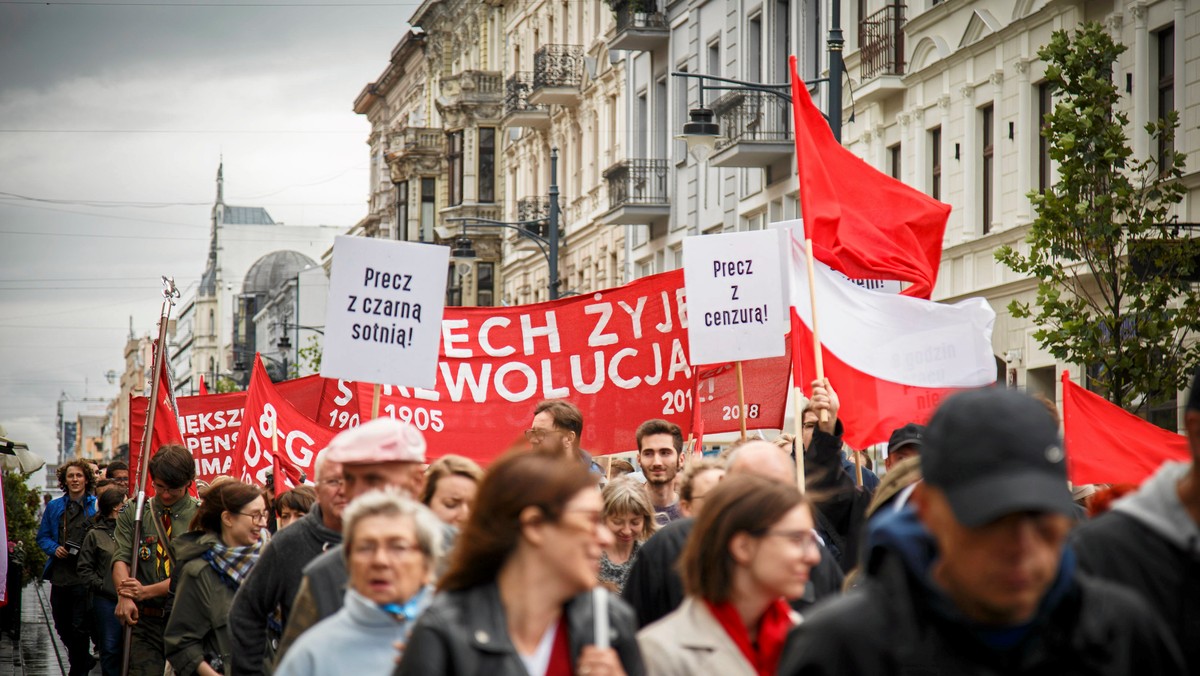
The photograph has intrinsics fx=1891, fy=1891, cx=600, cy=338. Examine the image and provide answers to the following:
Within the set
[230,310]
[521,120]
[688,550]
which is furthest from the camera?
[230,310]

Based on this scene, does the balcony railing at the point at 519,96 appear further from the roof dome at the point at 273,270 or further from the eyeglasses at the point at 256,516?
the roof dome at the point at 273,270

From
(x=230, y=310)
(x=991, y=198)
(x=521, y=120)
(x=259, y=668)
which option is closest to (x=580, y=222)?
(x=521, y=120)

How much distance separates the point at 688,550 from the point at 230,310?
15429 cm

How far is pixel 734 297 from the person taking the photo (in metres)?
10.8

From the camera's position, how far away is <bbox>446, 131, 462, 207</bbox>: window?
6389 cm

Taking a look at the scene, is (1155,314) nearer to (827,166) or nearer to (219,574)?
(827,166)

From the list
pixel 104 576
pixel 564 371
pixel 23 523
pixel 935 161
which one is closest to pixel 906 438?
pixel 564 371

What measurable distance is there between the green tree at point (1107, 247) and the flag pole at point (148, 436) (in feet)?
24.1

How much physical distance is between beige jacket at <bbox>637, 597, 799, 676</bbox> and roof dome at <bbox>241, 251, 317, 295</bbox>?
133182 mm

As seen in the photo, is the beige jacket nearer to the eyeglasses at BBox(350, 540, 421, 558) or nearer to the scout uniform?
the eyeglasses at BBox(350, 540, 421, 558)

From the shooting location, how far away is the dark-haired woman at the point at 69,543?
16047 millimetres

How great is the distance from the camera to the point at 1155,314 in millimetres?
15969

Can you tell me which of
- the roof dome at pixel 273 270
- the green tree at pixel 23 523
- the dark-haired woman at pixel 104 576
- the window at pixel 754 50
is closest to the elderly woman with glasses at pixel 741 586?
the dark-haired woman at pixel 104 576

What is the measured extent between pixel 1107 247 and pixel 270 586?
11.4 metres
